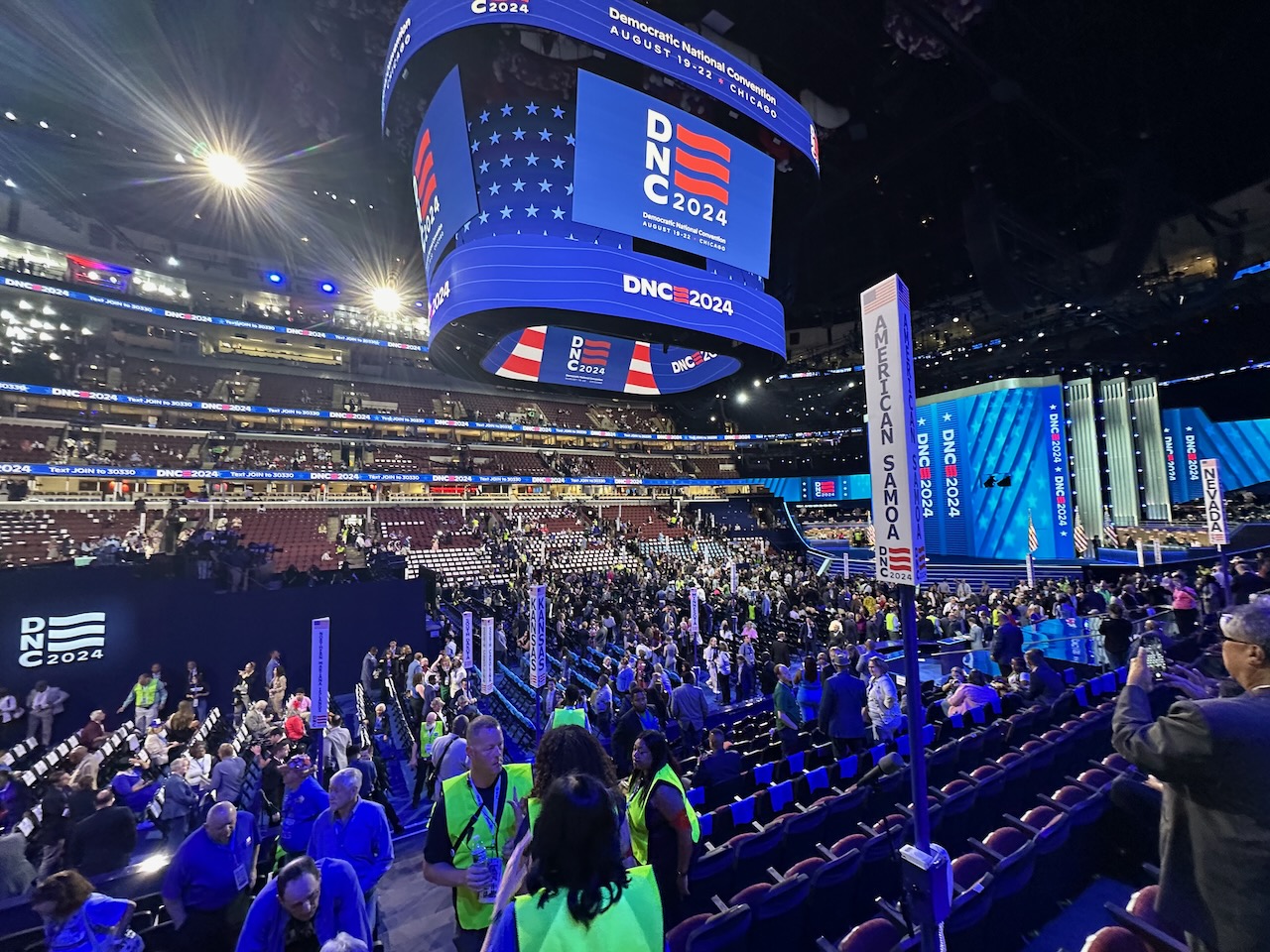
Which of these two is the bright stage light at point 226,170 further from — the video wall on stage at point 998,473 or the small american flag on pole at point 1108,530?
the small american flag on pole at point 1108,530

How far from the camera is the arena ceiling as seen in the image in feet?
29.5

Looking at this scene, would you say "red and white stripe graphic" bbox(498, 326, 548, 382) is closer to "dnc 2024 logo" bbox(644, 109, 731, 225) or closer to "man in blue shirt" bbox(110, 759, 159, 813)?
"dnc 2024 logo" bbox(644, 109, 731, 225)

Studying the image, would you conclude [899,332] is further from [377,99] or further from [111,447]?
[111,447]

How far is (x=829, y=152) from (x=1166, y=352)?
12754 mm

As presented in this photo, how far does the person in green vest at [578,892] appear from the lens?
1214mm

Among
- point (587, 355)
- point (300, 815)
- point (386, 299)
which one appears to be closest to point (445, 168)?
point (587, 355)

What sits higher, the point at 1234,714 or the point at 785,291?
the point at 785,291

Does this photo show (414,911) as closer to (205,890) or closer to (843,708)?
(205,890)

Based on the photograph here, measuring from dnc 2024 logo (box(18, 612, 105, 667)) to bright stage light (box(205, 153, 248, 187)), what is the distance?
13.0 metres

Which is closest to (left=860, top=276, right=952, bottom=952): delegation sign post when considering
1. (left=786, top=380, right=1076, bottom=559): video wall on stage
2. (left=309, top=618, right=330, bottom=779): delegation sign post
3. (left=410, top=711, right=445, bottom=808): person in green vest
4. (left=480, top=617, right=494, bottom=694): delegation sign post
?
(left=309, top=618, right=330, bottom=779): delegation sign post

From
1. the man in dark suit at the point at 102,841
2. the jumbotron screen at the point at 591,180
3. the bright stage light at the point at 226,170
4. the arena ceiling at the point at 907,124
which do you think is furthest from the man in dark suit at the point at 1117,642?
the bright stage light at the point at 226,170

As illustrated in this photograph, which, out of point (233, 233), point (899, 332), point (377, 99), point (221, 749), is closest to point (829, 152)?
point (377, 99)

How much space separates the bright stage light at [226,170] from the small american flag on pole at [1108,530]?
1318 inches

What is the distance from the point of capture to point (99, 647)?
10.7 metres
